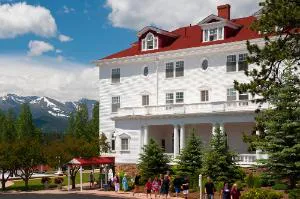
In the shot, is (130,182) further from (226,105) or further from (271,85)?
(271,85)

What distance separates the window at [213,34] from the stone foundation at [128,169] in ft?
45.5

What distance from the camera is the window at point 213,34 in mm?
50688

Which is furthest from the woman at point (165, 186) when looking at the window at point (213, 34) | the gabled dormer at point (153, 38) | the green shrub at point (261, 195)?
the gabled dormer at point (153, 38)

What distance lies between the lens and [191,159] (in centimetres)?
4278

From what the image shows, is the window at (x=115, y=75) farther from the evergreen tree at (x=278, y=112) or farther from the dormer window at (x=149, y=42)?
the evergreen tree at (x=278, y=112)

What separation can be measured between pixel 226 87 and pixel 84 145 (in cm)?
1365

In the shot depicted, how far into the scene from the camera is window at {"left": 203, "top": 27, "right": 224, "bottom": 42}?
1996 inches

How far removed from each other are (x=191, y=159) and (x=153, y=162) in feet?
11.9

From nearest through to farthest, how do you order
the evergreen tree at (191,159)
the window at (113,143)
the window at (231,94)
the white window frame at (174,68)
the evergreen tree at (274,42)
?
the evergreen tree at (274,42) → the evergreen tree at (191,159) → the window at (231,94) → the white window frame at (174,68) → the window at (113,143)

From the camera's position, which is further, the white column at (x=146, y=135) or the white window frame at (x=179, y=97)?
the white window frame at (x=179, y=97)

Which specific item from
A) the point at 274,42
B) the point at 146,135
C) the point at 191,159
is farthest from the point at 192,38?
the point at 274,42

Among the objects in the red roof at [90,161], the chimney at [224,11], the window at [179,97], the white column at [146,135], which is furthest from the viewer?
the chimney at [224,11]

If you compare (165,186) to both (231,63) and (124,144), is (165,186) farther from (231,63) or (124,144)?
(124,144)

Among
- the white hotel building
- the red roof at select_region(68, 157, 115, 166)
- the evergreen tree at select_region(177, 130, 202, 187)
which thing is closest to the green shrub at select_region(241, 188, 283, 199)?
the evergreen tree at select_region(177, 130, 202, 187)
